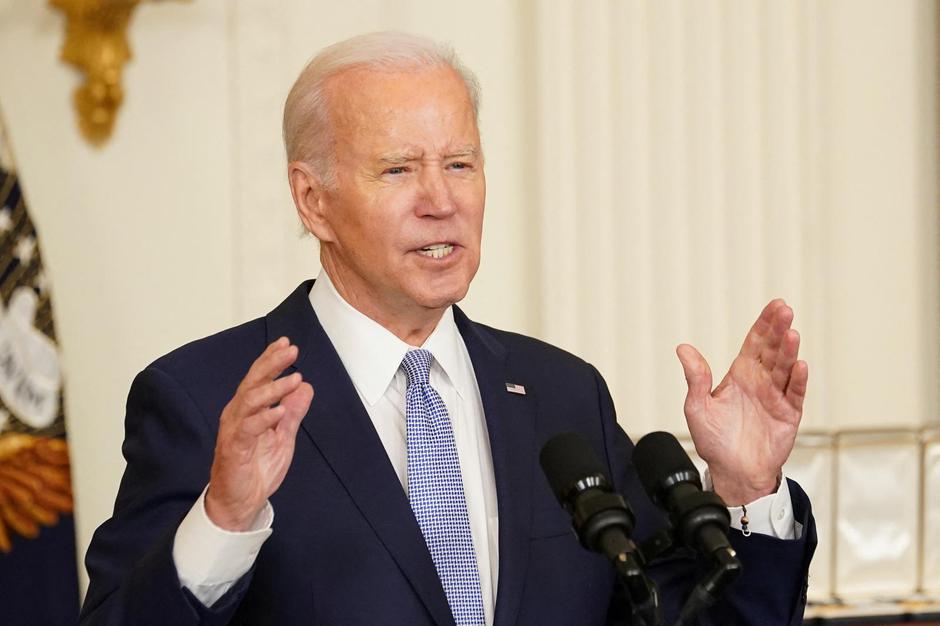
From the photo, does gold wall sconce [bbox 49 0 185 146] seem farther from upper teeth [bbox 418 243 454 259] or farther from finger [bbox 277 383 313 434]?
finger [bbox 277 383 313 434]

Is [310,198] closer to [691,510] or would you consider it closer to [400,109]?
[400,109]

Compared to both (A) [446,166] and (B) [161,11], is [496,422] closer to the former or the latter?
(A) [446,166]

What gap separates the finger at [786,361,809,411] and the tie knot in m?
0.55

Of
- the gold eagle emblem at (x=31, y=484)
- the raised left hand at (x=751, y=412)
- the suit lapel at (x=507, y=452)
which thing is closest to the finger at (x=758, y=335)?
the raised left hand at (x=751, y=412)

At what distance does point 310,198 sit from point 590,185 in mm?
2121

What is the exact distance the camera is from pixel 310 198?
2.40 meters

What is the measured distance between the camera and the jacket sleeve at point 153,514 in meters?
1.87

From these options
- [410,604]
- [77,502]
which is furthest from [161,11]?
[410,604]

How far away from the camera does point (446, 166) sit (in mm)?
2246

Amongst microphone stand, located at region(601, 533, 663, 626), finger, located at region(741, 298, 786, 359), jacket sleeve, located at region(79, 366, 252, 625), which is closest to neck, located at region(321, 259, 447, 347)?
jacket sleeve, located at region(79, 366, 252, 625)

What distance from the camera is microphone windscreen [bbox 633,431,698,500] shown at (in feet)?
5.70

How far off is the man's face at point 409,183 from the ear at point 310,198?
8 cm

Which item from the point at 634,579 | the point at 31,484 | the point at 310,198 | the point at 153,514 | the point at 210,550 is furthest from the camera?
the point at 31,484

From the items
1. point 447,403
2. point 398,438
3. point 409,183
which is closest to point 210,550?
point 398,438
